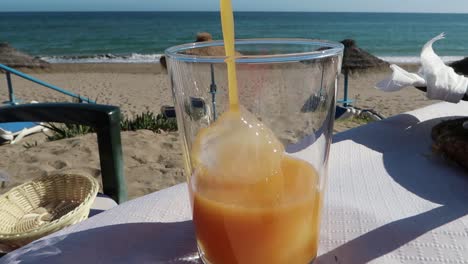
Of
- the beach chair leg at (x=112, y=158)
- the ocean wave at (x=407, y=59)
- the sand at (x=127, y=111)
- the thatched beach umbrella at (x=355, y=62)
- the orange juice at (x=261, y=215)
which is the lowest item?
the ocean wave at (x=407, y=59)

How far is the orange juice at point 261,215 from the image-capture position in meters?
0.54

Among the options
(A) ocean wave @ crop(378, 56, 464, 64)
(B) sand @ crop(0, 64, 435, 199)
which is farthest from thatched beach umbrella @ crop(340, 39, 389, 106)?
(A) ocean wave @ crop(378, 56, 464, 64)

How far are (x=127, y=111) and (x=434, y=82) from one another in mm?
6311

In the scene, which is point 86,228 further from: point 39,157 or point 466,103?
point 39,157

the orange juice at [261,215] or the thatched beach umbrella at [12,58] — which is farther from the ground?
the orange juice at [261,215]

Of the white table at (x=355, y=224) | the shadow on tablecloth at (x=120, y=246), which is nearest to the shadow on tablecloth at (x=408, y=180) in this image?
the white table at (x=355, y=224)

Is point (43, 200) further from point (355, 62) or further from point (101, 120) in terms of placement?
point (355, 62)

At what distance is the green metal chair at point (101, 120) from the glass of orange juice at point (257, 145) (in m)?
0.87

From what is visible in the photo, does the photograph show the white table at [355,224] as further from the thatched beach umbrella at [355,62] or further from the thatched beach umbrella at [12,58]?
the thatched beach umbrella at [12,58]

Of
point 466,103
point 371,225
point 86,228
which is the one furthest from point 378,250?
point 466,103

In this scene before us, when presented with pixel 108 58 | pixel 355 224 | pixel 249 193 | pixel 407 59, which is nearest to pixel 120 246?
pixel 249 193

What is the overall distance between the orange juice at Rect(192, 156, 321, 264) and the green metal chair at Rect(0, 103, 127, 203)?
88 cm

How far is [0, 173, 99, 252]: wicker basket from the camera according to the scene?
1.43 m

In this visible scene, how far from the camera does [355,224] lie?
686mm
